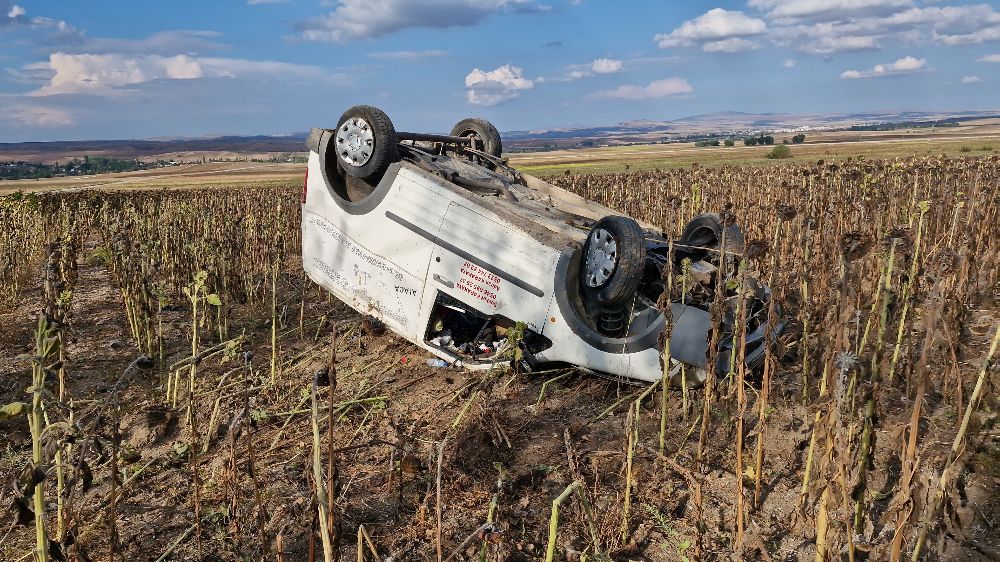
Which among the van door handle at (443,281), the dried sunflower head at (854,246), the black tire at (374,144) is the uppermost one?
the black tire at (374,144)

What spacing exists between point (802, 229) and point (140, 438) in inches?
257

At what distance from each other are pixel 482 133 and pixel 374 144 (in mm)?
2750

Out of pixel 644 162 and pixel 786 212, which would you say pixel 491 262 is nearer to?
pixel 786 212

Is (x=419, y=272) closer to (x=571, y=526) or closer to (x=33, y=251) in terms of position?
(x=571, y=526)

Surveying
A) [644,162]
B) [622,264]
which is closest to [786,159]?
[644,162]

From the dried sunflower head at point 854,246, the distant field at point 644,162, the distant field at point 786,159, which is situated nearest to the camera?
the dried sunflower head at point 854,246

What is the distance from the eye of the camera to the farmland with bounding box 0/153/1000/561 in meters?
2.60

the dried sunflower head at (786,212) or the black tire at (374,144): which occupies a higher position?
the black tire at (374,144)

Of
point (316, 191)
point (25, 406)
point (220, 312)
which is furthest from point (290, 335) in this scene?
point (25, 406)

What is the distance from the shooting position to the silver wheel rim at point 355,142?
A: 6258mm

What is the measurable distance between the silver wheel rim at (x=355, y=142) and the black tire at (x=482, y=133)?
7.94 feet

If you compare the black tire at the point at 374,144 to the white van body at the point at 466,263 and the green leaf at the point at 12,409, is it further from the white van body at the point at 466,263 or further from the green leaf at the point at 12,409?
the green leaf at the point at 12,409

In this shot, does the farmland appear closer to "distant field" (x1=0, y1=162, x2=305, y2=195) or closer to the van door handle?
the van door handle

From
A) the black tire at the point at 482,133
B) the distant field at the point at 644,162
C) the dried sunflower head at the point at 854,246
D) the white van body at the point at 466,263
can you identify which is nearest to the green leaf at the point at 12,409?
the dried sunflower head at the point at 854,246
